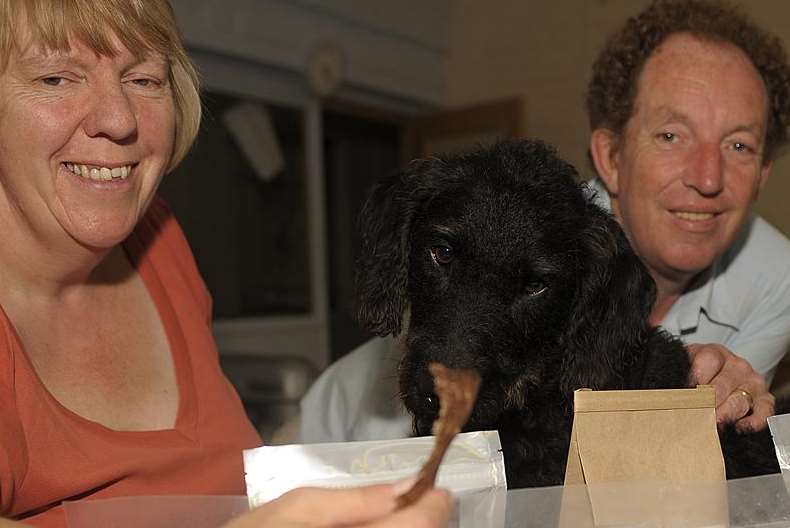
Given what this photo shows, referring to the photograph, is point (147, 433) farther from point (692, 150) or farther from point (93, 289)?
point (692, 150)

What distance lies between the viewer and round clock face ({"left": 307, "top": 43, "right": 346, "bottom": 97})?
4.90m

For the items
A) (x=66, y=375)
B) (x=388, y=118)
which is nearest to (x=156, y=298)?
(x=66, y=375)

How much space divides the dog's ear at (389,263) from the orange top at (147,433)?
1.15 ft

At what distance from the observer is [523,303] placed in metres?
1.44

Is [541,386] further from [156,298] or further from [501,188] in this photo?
[156,298]

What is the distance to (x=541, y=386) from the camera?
1.48m

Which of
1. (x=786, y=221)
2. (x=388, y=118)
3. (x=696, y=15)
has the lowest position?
(x=786, y=221)

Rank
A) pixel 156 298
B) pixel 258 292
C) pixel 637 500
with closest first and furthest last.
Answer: pixel 637 500, pixel 156 298, pixel 258 292

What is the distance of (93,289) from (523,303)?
856 millimetres

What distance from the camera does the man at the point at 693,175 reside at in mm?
1731

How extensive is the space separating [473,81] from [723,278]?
4.25m

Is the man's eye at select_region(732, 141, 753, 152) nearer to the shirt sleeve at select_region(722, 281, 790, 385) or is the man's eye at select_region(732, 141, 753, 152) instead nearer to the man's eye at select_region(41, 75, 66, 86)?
Answer: the shirt sleeve at select_region(722, 281, 790, 385)

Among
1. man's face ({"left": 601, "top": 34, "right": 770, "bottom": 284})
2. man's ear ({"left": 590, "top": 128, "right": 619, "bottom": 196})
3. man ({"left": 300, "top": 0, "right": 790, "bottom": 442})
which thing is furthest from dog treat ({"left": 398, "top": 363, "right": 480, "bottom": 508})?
man's ear ({"left": 590, "top": 128, "right": 619, "bottom": 196})

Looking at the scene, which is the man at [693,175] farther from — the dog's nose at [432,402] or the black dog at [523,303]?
the dog's nose at [432,402]
